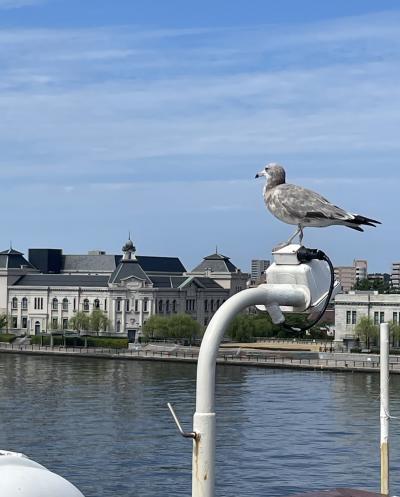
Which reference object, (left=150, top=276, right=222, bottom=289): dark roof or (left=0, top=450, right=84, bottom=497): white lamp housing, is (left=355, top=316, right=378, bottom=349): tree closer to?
(left=150, top=276, right=222, bottom=289): dark roof

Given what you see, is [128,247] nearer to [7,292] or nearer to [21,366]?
[7,292]

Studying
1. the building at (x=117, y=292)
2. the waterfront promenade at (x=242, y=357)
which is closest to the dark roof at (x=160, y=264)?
the building at (x=117, y=292)

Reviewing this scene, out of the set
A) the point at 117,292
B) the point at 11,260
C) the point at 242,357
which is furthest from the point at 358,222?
the point at 11,260

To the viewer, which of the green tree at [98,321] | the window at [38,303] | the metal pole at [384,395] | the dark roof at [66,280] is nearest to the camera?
the metal pole at [384,395]

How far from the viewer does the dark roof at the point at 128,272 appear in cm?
14500

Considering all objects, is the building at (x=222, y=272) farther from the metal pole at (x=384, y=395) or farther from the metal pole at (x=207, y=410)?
the metal pole at (x=207, y=410)

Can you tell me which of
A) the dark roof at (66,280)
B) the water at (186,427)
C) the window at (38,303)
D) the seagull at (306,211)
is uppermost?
the dark roof at (66,280)

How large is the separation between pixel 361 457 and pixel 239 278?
111275mm

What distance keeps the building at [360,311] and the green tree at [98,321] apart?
1201 inches

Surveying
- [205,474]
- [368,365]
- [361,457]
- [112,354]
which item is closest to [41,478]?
[205,474]

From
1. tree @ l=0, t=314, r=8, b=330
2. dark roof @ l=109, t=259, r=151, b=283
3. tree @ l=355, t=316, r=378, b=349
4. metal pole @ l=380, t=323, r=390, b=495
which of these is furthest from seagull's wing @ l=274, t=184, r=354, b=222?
tree @ l=0, t=314, r=8, b=330

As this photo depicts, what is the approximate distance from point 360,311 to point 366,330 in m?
6.16

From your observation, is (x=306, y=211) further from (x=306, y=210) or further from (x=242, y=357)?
(x=242, y=357)

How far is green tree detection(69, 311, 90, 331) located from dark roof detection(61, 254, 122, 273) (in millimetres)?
21407
